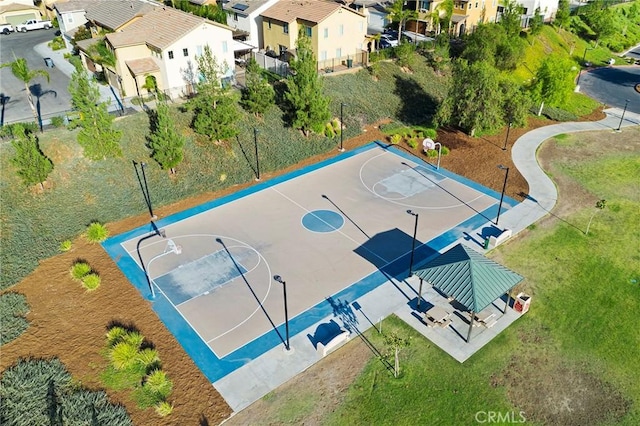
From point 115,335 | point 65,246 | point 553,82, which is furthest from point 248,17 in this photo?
point 115,335

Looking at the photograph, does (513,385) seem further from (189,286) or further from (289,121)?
(289,121)

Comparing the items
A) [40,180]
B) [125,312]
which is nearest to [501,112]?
[125,312]

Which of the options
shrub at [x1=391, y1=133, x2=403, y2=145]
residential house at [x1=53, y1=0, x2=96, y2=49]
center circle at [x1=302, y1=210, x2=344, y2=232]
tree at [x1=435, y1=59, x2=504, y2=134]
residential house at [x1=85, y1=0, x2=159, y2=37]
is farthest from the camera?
residential house at [x1=53, y1=0, x2=96, y2=49]

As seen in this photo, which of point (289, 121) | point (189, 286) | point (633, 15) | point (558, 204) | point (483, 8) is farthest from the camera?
point (633, 15)

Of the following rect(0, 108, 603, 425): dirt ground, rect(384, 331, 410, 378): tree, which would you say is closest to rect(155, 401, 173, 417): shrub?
rect(0, 108, 603, 425): dirt ground

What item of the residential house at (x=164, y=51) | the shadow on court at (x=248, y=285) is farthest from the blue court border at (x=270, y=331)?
the residential house at (x=164, y=51)

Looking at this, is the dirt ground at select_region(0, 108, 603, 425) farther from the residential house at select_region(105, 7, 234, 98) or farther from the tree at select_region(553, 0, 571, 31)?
the tree at select_region(553, 0, 571, 31)

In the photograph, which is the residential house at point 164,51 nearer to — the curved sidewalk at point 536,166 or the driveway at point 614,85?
the curved sidewalk at point 536,166
